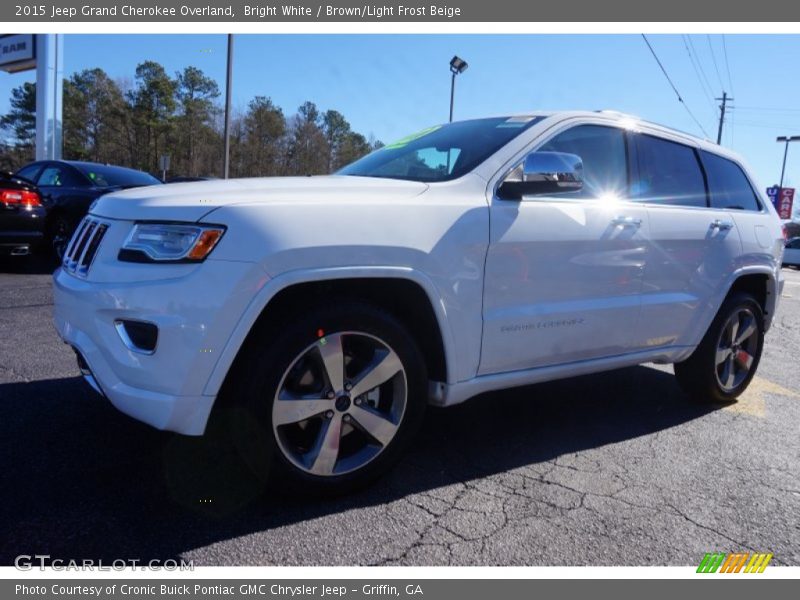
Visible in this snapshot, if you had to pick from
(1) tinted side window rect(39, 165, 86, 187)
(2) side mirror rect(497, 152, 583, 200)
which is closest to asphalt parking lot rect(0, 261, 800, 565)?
(2) side mirror rect(497, 152, 583, 200)

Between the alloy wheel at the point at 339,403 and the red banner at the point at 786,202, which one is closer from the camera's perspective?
the alloy wheel at the point at 339,403

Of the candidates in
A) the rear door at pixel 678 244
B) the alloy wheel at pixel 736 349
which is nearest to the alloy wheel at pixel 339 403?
the rear door at pixel 678 244

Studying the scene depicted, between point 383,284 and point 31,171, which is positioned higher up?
point 31,171

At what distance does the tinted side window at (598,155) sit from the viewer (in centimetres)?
345

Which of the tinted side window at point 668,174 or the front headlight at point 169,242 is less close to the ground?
the tinted side window at point 668,174

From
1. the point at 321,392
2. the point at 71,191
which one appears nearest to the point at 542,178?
the point at 321,392

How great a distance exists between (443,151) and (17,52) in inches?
894

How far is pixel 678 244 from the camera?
382 cm

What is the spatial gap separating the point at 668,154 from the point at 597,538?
261 cm

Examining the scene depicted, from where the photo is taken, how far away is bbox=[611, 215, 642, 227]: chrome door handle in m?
3.46

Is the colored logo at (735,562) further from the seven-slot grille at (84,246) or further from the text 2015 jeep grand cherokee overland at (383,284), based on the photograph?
the seven-slot grille at (84,246)

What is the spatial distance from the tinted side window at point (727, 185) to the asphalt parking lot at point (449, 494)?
4.89 feet

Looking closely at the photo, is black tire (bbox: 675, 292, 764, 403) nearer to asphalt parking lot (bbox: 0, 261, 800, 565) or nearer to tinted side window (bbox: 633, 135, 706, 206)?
asphalt parking lot (bbox: 0, 261, 800, 565)

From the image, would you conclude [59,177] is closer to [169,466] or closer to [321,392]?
[169,466]
